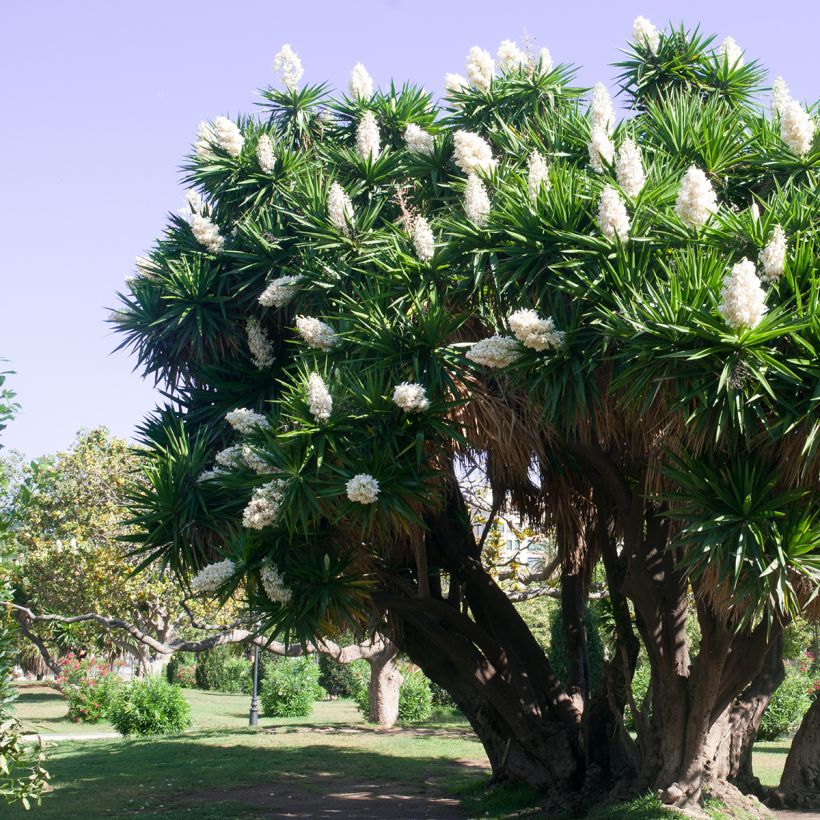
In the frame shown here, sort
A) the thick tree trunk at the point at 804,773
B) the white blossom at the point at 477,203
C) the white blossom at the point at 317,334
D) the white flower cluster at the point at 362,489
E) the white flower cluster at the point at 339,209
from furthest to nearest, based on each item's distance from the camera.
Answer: the thick tree trunk at the point at 804,773 < the white flower cluster at the point at 339,209 < the white blossom at the point at 317,334 < the white blossom at the point at 477,203 < the white flower cluster at the point at 362,489

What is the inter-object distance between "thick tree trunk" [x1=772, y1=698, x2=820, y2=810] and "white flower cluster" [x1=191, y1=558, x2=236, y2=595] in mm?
6952

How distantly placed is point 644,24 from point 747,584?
6.26 m

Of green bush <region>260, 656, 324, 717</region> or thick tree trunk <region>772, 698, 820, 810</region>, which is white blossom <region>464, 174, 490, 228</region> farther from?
green bush <region>260, 656, 324, 717</region>

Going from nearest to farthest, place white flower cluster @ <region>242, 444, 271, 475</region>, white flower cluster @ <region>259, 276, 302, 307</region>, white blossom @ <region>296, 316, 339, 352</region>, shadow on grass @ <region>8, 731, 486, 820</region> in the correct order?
white flower cluster @ <region>242, 444, 271, 475</region> < white blossom @ <region>296, 316, 339, 352</region> < white flower cluster @ <region>259, 276, 302, 307</region> < shadow on grass @ <region>8, 731, 486, 820</region>

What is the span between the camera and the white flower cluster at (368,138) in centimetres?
991

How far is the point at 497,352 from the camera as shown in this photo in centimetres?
761

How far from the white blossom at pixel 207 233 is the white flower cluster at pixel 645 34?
4.95 meters

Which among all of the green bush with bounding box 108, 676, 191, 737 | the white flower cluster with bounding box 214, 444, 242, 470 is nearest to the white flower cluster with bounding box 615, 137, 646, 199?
the white flower cluster with bounding box 214, 444, 242, 470

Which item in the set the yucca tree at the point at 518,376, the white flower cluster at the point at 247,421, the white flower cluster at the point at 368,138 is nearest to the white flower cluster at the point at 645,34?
the yucca tree at the point at 518,376

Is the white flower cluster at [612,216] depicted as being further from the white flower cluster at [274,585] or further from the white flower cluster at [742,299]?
the white flower cluster at [274,585]

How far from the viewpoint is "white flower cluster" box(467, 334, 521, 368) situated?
7.61 metres

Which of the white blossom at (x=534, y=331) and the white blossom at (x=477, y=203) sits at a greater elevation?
the white blossom at (x=477, y=203)

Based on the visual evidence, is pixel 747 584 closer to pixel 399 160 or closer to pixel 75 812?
pixel 399 160

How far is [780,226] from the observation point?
7.02 meters
